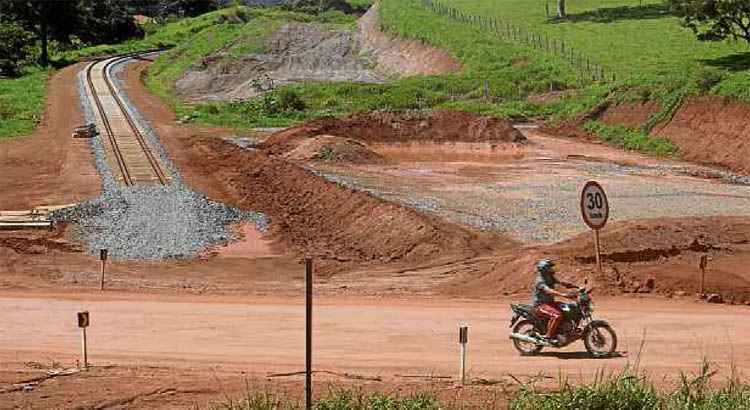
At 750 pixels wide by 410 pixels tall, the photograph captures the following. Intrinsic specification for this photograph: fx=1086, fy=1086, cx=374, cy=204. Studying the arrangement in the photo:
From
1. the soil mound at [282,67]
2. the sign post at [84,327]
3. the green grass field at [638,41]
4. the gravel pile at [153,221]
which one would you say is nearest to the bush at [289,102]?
the soil mound at [282,67]

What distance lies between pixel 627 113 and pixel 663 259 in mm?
32603

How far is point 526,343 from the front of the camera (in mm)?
17031

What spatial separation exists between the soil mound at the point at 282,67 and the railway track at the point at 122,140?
26.1 feet

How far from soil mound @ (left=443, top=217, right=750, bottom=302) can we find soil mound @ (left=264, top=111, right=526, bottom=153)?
82.1 feet

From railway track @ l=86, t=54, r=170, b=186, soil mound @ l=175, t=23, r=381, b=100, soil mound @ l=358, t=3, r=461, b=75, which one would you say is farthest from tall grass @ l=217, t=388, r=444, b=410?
soil mound @ l=358, t=3, r=461, b=75

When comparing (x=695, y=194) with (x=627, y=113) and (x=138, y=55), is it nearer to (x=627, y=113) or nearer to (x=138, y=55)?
(x=627, y=113)

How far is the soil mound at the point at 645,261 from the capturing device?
76.0 feet

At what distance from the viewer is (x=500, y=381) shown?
15.0m

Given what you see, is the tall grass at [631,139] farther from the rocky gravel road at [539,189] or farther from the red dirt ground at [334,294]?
the red dirt ground at [334,294]

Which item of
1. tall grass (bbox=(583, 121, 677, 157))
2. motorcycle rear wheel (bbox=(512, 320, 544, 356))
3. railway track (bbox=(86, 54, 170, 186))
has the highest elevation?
motorcycle rear wheel (bbox=(512, 320, 544, 356))

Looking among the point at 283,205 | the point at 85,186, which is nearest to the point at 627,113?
the point at 283,205

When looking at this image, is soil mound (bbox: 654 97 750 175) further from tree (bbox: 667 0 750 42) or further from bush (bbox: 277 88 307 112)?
bush (bbox: 277 88 307 112)

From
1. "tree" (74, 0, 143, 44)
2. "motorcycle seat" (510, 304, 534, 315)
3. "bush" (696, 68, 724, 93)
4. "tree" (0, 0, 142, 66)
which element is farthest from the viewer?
"tree" (74, 0, 143, 44)

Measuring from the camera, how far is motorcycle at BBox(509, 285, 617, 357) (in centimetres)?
1659
